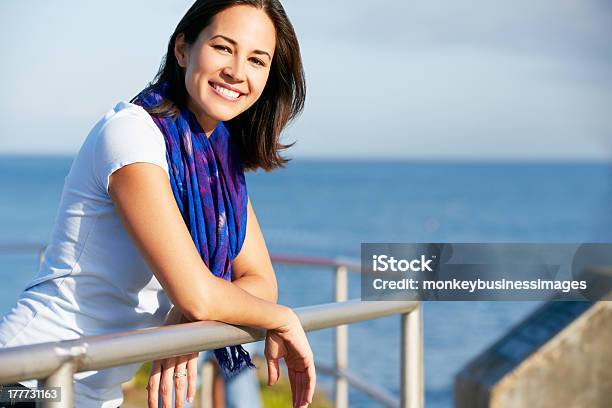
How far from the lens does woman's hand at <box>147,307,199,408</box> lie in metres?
1.59

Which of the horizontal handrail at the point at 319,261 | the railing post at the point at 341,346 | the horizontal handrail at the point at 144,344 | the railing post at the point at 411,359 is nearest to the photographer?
the horizontal handrail at the point at 144,344

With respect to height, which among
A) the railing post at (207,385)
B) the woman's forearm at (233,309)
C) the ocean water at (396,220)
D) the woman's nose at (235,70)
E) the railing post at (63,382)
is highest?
the ocean water at (396,220)

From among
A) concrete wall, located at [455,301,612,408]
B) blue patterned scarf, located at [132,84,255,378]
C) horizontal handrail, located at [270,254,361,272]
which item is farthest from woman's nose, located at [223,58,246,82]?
concrete wall, located at [455,301,612,408]

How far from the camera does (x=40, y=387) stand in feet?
3.84

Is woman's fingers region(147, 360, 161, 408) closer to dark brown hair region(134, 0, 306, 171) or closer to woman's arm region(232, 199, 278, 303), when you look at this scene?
woman's arm region(232, 199, 278, 303)

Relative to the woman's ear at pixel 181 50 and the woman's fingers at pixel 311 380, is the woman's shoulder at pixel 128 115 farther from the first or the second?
the woman's fingers at pixel 311 380

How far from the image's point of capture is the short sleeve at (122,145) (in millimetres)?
1498

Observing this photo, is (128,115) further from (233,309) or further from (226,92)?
(233,309)

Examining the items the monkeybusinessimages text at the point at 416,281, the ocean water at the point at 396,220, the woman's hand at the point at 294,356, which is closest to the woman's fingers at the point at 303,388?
the woman's hand at the point at 294,356

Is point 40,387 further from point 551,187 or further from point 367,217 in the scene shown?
point 551,187

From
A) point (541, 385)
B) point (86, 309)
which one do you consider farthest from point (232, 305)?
point (541, 385)

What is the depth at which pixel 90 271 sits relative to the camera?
1.56 meters

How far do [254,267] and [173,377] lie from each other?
1.18ft

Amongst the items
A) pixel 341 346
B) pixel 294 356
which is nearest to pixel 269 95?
pixel 294 356
